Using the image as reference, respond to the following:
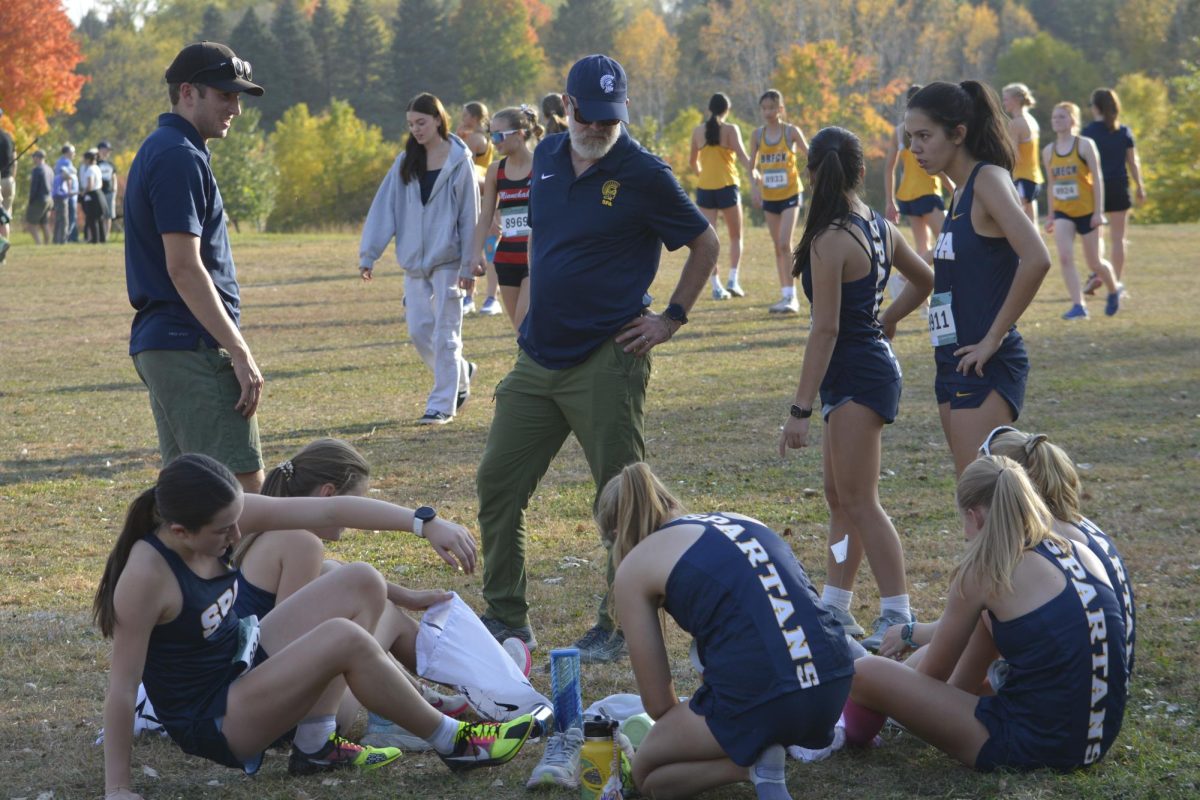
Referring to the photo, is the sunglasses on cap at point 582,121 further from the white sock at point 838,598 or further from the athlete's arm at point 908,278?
the white sock at point 838,598

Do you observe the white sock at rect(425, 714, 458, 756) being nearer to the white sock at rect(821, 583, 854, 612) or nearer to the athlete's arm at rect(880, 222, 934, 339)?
the white sock at rect(821, 583, 854, 612)

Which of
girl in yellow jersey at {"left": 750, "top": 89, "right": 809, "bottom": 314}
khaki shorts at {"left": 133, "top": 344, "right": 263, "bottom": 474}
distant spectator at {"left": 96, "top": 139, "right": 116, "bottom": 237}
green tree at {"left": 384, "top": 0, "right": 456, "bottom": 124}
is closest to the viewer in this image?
khaki shorts at {"left": 133, "top": 344, "right": 263, "bottom": 474}

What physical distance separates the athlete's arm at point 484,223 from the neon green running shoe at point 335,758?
17.9ft

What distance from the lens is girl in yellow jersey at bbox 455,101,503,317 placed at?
13219 millimetres

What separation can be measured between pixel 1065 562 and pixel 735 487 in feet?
12.7

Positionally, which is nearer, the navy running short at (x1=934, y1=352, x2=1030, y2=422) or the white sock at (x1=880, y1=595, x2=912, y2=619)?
the navy running short at (x1=934, y1=352, x2=1030, y2=422)

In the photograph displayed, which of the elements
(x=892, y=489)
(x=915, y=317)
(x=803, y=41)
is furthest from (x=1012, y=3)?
(x=892, y=489)

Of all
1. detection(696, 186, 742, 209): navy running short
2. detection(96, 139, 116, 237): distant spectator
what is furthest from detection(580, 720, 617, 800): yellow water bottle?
detection(96, 139, 116, 237): distant spectator

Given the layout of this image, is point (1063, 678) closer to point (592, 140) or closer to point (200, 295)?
point (592, 140)

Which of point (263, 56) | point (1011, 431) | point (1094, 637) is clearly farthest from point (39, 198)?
point (263, 56)

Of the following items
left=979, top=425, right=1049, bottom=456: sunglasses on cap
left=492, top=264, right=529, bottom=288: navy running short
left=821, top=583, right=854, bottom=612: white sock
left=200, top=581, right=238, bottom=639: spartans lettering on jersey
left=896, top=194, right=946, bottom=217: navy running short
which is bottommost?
left=821, top=583, right=854, bottom=612: white sock

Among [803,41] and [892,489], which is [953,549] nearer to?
[892,489]

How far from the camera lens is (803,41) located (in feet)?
240

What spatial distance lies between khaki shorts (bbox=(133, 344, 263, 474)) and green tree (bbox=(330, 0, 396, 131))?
7017 centimetres
